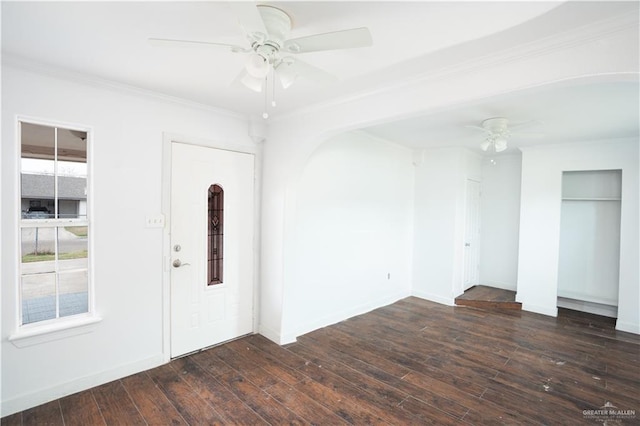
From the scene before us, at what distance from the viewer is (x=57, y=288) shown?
2.50m

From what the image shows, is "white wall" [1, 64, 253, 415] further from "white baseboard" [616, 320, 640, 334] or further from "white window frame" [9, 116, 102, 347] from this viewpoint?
"white baseboard" [616, 320, 640, 334]

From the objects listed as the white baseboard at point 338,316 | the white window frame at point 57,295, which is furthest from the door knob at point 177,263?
the white baseboard at point 338,316

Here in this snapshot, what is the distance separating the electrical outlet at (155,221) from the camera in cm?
288

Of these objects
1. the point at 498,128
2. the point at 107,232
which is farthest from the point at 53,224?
the point at 498,128

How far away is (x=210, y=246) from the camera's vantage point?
3355mm

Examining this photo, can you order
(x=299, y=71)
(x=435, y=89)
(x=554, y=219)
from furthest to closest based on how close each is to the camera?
(x=554, y=219)
(x=435, y=89)
(x=299, y=71)

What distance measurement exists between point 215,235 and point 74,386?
1705mm

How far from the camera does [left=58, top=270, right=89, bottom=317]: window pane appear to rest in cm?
253

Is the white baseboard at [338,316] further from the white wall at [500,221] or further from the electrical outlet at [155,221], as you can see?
the white wall at [500,221]

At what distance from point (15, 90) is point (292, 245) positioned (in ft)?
8.70

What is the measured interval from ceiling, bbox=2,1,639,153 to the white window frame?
530mm

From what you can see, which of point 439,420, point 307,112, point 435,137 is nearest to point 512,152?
point 435,137

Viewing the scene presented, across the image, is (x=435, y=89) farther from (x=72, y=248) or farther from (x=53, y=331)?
(x=53, y=331)

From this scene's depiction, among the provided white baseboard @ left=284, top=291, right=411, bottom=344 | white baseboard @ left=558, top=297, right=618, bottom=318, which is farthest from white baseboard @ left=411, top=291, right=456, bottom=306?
white baseboard @ left=558, top=297, right=618, bottom=318
